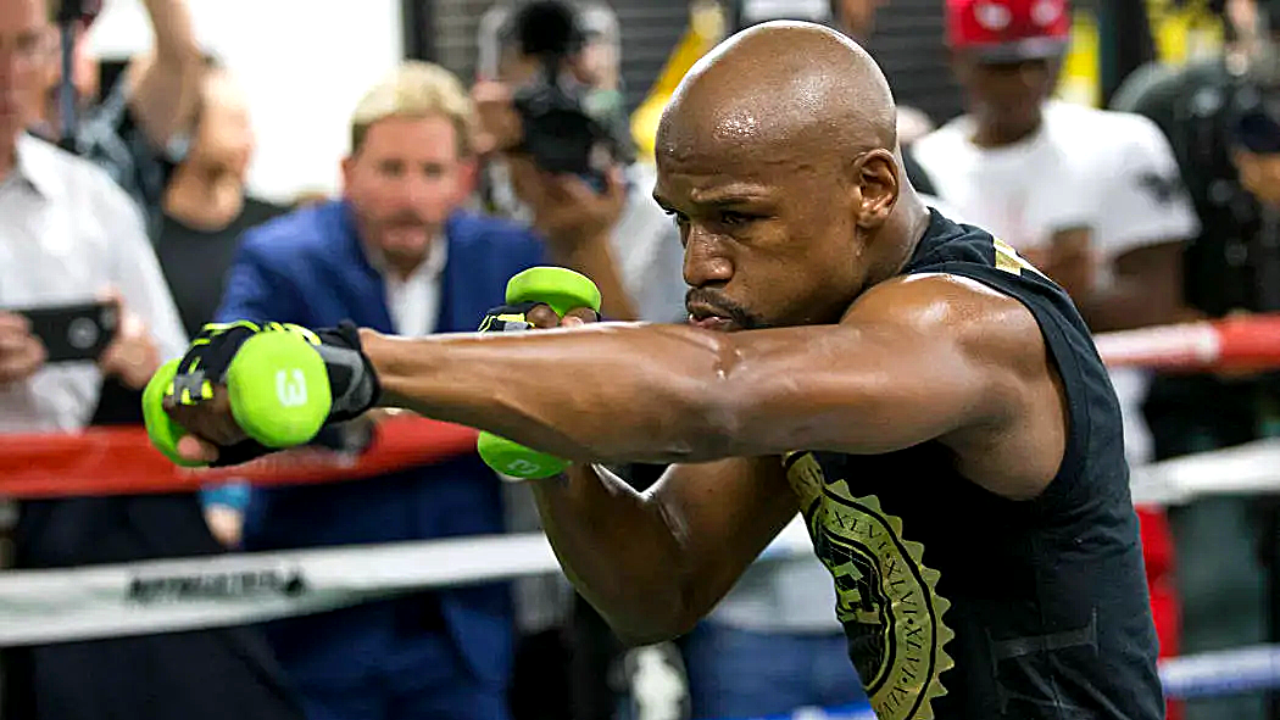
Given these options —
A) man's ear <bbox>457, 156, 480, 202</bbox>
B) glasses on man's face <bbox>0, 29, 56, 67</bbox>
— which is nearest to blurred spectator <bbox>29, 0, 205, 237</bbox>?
glasses on man's face <bbox>0, 29, 56, 67</bbox>

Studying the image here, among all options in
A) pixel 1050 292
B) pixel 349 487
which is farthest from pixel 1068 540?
pixel 349 487

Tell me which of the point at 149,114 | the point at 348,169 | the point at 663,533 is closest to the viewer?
the point at 663,533

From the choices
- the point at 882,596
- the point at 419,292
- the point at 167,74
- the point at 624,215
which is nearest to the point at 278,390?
the point at 882,596

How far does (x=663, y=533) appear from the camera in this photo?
A: 270 cm

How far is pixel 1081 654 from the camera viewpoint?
2393 mm

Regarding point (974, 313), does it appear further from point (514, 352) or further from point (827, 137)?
point (514, 352)

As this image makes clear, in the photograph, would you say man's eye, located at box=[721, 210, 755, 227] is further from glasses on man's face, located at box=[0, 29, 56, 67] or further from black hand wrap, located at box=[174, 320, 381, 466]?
glasses on man's face, located at box=[0, 29, 56, 67]

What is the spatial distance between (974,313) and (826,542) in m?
0.49

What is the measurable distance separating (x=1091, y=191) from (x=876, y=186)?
105 inches

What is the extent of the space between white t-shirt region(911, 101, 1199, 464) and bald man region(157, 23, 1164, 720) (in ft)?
7.90

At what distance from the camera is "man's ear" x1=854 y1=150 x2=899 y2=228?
2.30 meters

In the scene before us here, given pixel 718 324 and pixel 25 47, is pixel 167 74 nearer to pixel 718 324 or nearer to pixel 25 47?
pixel 25 47

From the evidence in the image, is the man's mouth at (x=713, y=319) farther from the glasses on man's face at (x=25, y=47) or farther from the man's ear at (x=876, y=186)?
the glasses on man's face at (x=25, y=47)

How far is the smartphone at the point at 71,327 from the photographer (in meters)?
3.77
